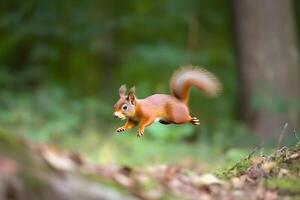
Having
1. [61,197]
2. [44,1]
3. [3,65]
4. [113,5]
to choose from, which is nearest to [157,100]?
[61,197]

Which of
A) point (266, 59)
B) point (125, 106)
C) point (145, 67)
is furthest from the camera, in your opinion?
point (145, 67)

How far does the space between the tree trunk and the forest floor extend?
21.7 ft

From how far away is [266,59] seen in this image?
35.9ft

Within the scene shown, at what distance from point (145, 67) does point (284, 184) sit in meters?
9.70

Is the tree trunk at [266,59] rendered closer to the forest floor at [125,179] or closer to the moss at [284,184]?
the forest floor at [125,179]

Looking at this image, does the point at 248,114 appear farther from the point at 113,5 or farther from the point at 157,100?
the point at 157,100

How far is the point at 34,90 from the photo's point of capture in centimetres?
1248

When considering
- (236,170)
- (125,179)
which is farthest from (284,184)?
(125,179)

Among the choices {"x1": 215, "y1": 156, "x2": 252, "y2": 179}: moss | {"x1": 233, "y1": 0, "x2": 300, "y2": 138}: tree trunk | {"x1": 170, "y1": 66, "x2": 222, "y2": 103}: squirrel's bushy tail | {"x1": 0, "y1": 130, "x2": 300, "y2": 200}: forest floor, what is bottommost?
{"x1": 0, "y1": 130, "x2": 300, "y2": 200}: forest floor

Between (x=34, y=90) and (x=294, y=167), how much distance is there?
890 cm

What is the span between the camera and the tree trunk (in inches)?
422

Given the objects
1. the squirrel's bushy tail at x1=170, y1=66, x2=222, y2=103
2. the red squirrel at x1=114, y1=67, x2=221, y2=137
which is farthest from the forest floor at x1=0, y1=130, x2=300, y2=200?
the squirrel's bushy tail at x1=170, y1=66, x2=222, y2=103

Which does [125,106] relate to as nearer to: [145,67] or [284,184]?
[284,184]

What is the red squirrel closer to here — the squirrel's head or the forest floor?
the squirrel's head
